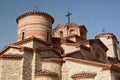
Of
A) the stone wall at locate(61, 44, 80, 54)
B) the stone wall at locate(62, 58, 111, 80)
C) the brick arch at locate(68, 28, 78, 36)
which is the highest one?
the brick arch at locate(68, 28, 78, 36)

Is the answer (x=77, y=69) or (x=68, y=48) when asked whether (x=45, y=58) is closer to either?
(x=77, y=69)

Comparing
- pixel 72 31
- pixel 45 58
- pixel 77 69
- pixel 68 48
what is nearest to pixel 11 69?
pixel 45 58

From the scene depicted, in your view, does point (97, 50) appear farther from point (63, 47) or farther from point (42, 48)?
point (42, 48)

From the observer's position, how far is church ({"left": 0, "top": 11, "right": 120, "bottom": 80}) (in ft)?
47.6

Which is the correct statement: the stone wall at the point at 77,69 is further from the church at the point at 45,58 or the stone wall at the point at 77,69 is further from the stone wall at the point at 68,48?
the stone wall at the point at 68,48

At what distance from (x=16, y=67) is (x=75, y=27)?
10056mm

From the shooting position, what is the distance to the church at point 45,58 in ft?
47.6

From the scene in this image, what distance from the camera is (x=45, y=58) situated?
1614cm

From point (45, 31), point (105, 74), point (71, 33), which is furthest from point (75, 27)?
point (105, 74)

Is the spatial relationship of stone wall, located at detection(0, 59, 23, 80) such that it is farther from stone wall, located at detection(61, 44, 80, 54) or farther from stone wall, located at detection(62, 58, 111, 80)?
stone wall, located at detection(61, 44, 80, 54)

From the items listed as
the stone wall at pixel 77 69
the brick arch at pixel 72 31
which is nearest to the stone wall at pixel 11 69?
the stone wall at pixel 77 69

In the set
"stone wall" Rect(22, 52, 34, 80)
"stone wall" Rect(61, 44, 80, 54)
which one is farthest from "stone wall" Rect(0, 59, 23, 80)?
"stone wall" Rect(61, 44, 80, 54)

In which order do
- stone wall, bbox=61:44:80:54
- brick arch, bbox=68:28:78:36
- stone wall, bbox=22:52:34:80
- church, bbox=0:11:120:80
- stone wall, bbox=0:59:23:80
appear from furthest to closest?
1. brick arch, bbox=68:28:78:36
2. stone wall, bbox=61:44:80:54
3. stone wall, bbox=22:52:34:80
4. church, bbox=0:11:120:80
5. stone wall, bbox=0:59:23:80

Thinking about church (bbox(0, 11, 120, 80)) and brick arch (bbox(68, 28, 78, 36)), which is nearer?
church (bbox(0, 11, 120, 80))
